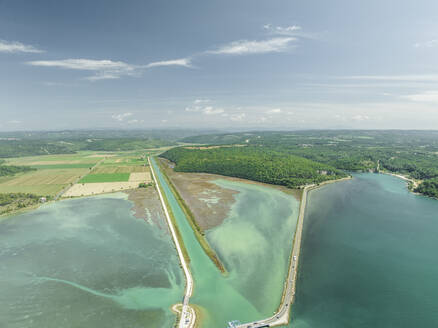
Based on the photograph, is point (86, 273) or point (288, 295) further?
point (86, 273)

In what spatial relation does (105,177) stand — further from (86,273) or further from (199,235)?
(199,235)

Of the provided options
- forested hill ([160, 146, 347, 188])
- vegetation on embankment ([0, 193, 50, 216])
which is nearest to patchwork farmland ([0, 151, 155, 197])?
vegetation on embankment ([0, 193, 50, 216])

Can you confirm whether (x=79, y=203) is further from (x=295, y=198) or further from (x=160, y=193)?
(x=295, y=198)

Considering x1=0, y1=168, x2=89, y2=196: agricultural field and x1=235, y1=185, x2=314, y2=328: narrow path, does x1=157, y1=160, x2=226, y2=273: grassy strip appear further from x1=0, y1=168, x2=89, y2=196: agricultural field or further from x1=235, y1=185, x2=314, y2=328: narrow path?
x1=0, y1=168, x2=89, y2=196: agricultural field

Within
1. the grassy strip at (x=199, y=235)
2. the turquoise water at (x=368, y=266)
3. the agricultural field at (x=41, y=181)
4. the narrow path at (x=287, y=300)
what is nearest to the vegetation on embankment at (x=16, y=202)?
the agricultural field at (x=41, y=181)

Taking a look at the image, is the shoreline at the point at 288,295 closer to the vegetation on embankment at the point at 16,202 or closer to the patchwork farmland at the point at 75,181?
the patchwork farmland at the point at 75,181

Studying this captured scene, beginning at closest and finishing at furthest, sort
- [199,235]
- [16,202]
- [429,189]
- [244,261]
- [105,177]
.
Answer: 1. [244,261]
2. [199,235]
3. [16,202]
4. [429,189]
5. [105,177]

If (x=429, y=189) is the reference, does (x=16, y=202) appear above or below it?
below

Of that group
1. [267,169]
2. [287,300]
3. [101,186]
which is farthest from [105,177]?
[287,300]
